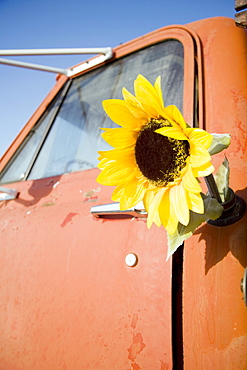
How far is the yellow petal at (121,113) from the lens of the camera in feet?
2.56

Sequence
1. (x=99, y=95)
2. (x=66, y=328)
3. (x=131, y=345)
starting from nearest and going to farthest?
(x=131, y=345)
(x=66, y=328)
(x=99, y=95)

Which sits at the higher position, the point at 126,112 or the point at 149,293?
the point at 126,112

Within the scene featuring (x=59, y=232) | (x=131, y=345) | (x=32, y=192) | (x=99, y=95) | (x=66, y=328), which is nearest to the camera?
(x=131, y=345)

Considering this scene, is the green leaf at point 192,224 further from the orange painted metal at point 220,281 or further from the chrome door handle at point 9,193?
the chrome door handle at point 9,193

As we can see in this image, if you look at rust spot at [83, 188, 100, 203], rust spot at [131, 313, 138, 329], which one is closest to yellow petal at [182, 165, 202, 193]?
rust spot at [131, 313, 138, 329]

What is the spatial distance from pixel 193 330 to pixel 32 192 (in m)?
1.02

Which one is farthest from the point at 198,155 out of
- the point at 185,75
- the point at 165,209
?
the point at 185,75

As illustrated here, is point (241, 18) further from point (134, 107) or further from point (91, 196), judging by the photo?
point (91, 196)

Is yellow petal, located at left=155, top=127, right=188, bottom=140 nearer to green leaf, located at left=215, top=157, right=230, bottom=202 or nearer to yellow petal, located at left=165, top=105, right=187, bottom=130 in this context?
yellow petal, located at left=165, top=105, right=187, bottom=130

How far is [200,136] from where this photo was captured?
65cm

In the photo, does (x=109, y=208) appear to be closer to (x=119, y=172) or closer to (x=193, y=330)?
(x=119, y=172)

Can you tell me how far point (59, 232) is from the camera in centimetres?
123

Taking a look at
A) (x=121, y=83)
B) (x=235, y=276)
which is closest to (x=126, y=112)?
(x=235, y=276)

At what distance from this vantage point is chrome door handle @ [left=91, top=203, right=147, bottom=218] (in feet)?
3.21
